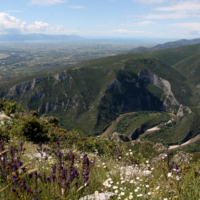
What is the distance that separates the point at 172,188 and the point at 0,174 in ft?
13.3

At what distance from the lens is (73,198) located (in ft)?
10.3

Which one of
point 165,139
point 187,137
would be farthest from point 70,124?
point 187,137

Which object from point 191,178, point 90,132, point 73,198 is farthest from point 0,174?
point 90,132

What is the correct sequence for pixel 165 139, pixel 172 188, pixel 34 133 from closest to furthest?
pixel 172 188 < pixel 34 133 < pixel 165 139

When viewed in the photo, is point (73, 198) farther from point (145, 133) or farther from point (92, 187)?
point (145, 133)

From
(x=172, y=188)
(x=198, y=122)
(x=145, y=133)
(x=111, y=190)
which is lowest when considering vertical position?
(x=145, y=133)

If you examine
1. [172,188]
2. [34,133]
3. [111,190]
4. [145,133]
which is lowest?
[145,133]

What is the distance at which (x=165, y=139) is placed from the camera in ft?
548

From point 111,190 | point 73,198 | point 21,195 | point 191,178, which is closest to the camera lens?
point 21,195

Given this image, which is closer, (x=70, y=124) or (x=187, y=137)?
(x=187, y=137)

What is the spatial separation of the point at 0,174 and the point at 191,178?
478 centimetres

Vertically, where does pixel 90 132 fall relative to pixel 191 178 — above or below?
below

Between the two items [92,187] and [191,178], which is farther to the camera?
[191,178]

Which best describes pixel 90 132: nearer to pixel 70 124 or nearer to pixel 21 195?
pixel 70 124
